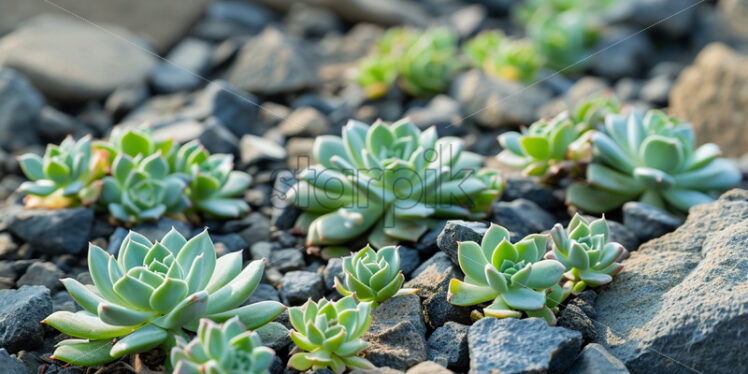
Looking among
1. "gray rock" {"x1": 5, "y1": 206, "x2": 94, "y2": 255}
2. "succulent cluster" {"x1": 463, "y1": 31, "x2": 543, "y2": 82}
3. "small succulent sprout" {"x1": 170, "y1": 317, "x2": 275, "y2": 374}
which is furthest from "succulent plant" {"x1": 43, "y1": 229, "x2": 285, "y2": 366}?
"succulent cluster" {"x1": 463, "y1": 31, "x2": 543, "y2": 82}

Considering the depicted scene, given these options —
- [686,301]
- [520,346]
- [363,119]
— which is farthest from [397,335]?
[363,119]

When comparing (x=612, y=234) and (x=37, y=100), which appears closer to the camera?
(x=612, y=234)

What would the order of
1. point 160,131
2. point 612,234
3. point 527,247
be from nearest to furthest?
1. point 527,247
2. point 612,234
3. point 160,131

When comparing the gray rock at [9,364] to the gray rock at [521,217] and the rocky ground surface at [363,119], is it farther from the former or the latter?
the gray rock at [521,217]

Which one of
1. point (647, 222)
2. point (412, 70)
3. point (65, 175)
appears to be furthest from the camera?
point (412, 70)

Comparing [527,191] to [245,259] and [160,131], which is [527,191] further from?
[160,131]

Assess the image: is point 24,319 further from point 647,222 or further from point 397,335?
point 647,222

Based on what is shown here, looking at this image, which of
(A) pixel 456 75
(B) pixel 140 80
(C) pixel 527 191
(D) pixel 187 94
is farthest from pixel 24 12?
(C) pixel 527 191

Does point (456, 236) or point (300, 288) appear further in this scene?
point (300, 288)
